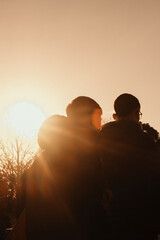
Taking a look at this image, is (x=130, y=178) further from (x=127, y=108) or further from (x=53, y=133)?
(x=53, y=133)

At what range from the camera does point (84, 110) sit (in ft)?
9.27

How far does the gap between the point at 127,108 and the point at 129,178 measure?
738mm

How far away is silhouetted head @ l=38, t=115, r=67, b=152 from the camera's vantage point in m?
2.32

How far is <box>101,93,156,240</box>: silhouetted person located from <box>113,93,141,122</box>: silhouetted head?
0.15m

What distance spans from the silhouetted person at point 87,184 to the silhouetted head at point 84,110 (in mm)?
487

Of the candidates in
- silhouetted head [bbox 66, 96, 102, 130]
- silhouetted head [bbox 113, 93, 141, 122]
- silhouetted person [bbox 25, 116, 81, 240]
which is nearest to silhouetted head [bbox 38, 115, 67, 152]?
silhouetted person [bbox 25, 116, 81, 240]

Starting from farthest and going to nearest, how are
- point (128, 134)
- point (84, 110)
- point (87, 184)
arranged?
point (128, 134) → point (84, 110) → point (87, 184)

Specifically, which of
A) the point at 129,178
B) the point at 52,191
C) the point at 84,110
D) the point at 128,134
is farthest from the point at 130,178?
the point at 52,191

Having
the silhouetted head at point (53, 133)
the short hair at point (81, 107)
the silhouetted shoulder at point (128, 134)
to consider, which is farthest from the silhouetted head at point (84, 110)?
the silhouetted head at point (53, 133)

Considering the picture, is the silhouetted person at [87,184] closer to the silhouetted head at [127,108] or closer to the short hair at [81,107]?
the short hair at [81,107]

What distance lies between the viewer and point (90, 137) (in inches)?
90.2

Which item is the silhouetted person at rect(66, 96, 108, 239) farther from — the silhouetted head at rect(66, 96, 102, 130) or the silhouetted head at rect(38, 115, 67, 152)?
the silhouetted head at rect(66, 96, 102, 130)

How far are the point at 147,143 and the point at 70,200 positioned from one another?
40.3 inches

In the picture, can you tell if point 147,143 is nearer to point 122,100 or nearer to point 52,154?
point 122,100
